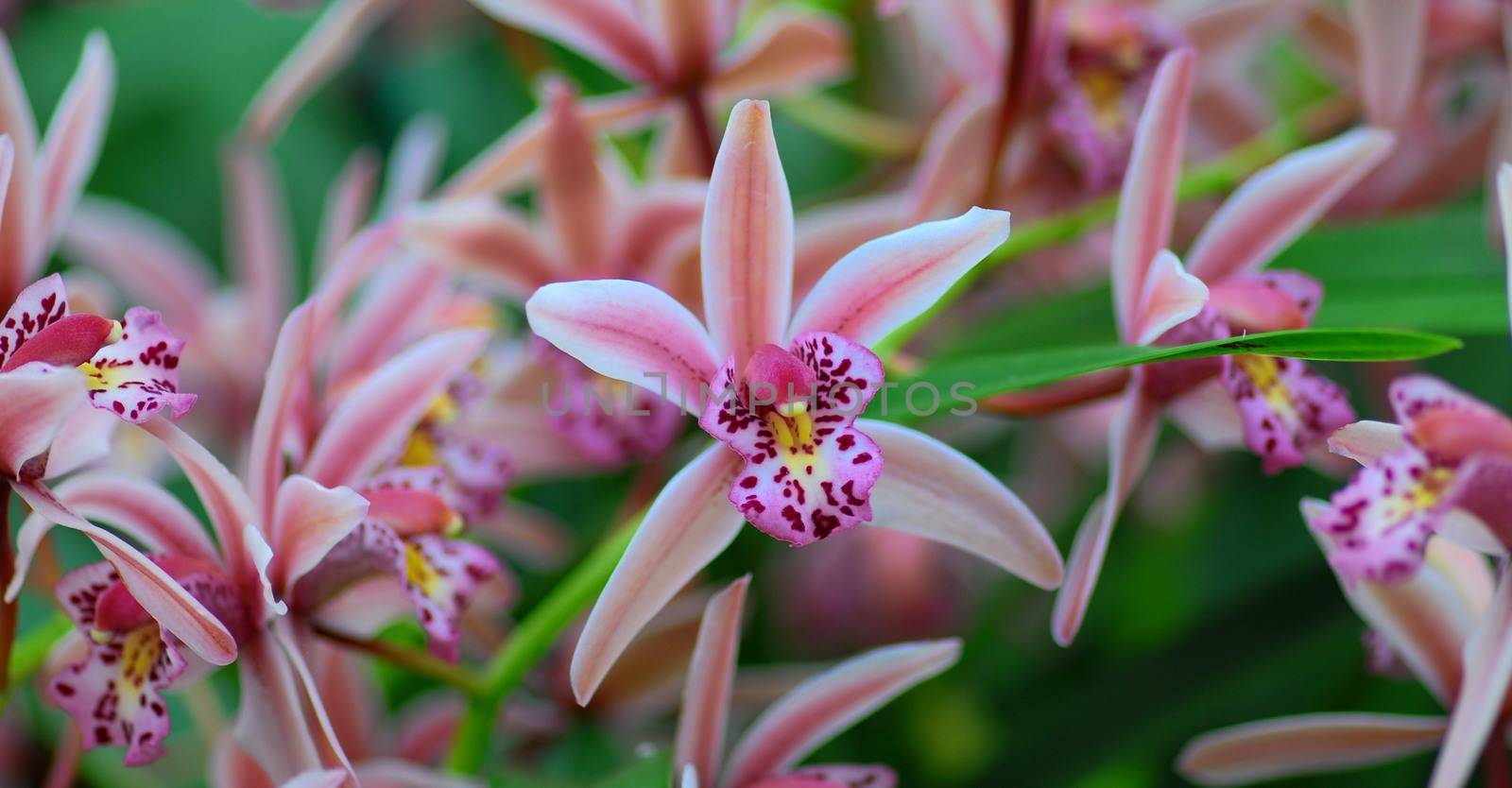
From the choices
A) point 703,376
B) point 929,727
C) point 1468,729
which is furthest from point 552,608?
point 929,727

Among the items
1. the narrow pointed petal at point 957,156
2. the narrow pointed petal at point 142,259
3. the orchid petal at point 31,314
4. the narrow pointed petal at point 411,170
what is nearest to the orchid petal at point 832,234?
the narrow pointed petal at point 957,156

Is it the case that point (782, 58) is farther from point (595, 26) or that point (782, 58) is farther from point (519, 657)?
point (519, 657)

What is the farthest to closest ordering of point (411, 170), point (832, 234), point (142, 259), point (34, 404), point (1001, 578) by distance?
point (1001, 578) → point (142, 259) → point (411, 170) → point (832, 234) → point (34, 404)

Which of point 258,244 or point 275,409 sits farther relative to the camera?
point 258,244

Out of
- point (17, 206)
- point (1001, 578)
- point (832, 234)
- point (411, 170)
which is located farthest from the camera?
point (1001, 578)

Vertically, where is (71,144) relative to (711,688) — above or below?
above

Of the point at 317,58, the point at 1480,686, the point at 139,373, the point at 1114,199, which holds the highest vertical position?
the point at 317,58

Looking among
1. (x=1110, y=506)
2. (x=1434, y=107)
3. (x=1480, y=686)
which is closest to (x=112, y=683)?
(x=1110, y=506)
